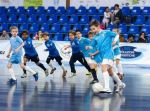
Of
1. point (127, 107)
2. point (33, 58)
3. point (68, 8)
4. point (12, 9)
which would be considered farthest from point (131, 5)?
point (127, 107)

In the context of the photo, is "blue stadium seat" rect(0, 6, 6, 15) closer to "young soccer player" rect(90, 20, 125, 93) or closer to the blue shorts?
the blue shorts

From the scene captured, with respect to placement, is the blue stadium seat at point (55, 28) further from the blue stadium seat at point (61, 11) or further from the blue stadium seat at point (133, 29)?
the blue stadium seat at point (133, 29)

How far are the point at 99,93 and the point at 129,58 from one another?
11.9 m

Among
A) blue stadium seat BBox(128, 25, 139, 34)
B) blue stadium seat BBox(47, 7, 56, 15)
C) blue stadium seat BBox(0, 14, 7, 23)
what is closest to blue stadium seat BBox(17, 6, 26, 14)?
blue stadium seat BBox(0, 14, 7, 23)

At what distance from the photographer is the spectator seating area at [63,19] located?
24969mm

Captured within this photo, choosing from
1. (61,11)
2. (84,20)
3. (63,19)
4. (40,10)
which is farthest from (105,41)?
(40,10)

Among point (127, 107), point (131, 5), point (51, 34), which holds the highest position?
point (131, 5)

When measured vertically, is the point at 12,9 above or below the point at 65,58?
above

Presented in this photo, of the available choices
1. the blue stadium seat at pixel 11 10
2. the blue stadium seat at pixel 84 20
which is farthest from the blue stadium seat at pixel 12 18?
the blue stadium seat at pixel 84 20

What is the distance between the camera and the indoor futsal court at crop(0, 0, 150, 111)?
8.71m

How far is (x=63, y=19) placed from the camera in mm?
27016

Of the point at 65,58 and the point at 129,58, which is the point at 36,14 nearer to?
the point at 65,58

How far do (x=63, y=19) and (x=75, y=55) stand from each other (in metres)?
12.4

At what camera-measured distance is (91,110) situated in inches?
285
